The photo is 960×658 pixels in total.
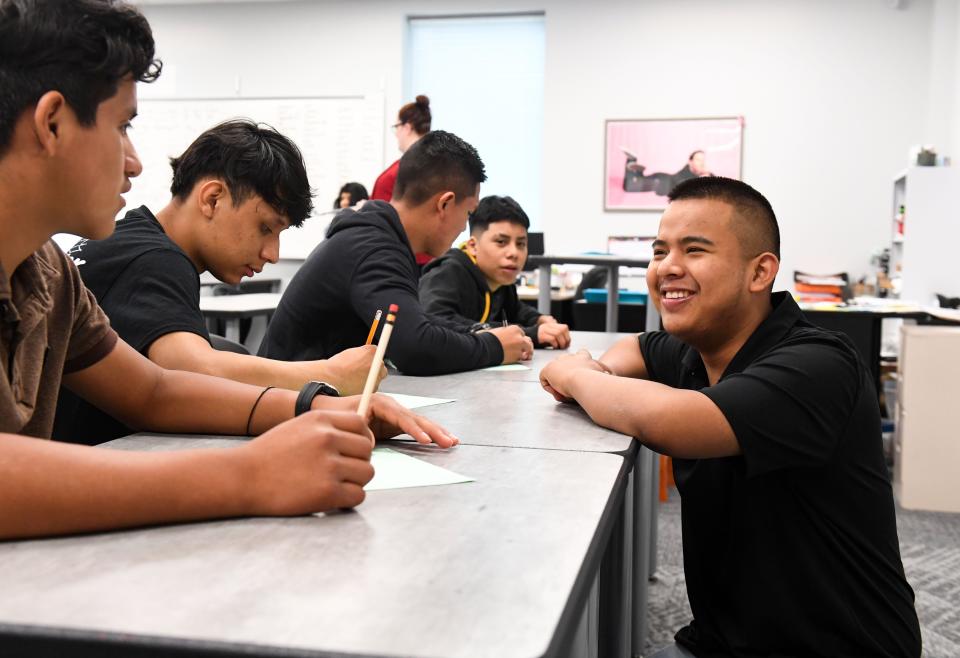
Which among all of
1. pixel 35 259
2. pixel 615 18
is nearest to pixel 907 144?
pixel 615 18

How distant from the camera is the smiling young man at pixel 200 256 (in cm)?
142

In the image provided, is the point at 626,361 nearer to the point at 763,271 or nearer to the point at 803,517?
the point at 763,271

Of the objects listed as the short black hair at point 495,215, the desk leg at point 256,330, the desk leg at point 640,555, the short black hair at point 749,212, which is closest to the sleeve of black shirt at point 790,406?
the short black hair at point 749,212

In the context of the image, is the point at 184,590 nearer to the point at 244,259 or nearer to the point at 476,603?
the point at 476,603

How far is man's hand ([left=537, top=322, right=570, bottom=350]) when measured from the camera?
244 centimetres

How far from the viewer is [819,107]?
22.6ft

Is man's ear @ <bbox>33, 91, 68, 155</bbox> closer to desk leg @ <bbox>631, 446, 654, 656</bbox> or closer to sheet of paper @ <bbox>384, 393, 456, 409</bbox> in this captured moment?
sheet of paper @ <bbox>384, 393, 456, 409</bbox>

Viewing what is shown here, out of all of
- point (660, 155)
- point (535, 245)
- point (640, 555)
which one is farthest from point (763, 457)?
point (660, 155)

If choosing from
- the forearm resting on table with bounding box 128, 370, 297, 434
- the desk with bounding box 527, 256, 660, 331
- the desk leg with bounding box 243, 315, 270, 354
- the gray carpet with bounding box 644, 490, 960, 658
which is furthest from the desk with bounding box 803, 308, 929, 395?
the forearm resting on table with bounding box 128, 370, 297, 434

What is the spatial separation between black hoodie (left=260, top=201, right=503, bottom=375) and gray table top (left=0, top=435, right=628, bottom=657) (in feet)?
3.29

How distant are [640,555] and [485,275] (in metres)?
1.13

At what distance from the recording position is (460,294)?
275cm

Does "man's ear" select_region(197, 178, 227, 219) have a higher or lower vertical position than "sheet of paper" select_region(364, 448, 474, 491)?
higher

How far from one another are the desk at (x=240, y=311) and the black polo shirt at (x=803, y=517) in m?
2.83
